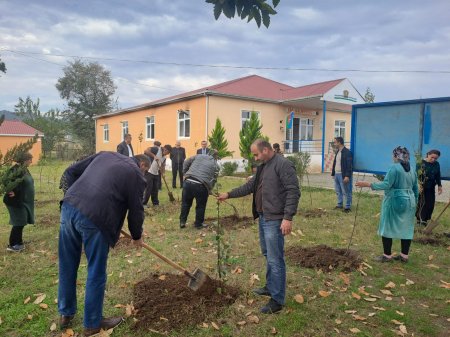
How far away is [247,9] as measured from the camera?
275cm

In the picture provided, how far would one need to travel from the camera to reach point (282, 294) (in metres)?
3.73

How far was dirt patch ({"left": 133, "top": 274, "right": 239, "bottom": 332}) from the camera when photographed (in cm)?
344

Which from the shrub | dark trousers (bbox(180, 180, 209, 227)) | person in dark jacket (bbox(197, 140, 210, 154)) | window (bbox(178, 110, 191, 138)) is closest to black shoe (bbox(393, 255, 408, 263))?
dark trousers (bbox(180, 180, 209, 227))

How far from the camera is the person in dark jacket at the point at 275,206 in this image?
356cm

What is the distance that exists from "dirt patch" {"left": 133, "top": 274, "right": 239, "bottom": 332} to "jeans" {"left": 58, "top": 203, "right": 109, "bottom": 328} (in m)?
0.52

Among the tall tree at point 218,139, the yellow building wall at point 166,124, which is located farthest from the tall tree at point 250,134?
the yellow building wall at point 166,124

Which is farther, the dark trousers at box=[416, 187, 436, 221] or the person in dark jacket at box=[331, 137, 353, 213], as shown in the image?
the person in dark jacket at box=[331, 137, 353, 213]

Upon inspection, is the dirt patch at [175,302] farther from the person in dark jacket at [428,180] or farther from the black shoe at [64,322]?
the person in dark jacket at [428,180]

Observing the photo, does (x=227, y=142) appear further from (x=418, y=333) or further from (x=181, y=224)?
(x=418, y=333)

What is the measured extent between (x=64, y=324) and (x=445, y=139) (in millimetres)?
7648

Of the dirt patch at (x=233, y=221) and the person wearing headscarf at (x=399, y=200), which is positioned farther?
the dirt patch at (x=233, y=221)

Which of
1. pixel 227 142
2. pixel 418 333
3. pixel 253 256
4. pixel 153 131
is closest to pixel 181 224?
pixel 253 256

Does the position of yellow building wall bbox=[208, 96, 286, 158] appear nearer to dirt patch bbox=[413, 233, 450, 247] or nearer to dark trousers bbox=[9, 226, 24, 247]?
dirt patch bbox=[413, 233, 450, 247]

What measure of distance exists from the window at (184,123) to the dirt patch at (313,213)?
12601mm
